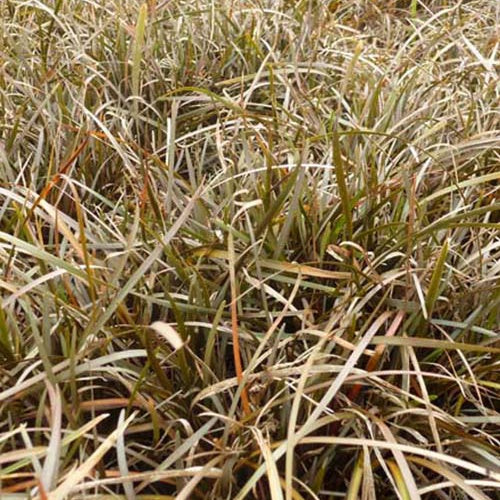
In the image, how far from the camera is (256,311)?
102 centimetres

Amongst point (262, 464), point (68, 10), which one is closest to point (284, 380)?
point (262, 464)

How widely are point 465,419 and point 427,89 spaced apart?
795 mm

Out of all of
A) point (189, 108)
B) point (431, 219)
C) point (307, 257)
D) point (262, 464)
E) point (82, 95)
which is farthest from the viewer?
point (189, 108)

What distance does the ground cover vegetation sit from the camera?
826 mm

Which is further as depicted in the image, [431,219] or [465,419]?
[431,219]

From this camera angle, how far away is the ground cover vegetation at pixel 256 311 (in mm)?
826

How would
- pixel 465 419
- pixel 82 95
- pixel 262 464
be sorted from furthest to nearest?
1. pixel 82 95
2. pixel 465 419
3. pixel 262 464

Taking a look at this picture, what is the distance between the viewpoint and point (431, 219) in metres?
1.21

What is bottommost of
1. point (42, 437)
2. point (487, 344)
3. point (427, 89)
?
point (42, 437)

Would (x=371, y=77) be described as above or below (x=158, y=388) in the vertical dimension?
above

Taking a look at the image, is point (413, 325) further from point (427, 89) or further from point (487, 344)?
point (427, 89)

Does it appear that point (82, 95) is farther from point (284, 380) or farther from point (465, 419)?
point (465, 419)

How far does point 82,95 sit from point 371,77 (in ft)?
2.00

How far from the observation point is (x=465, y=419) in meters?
0.91
